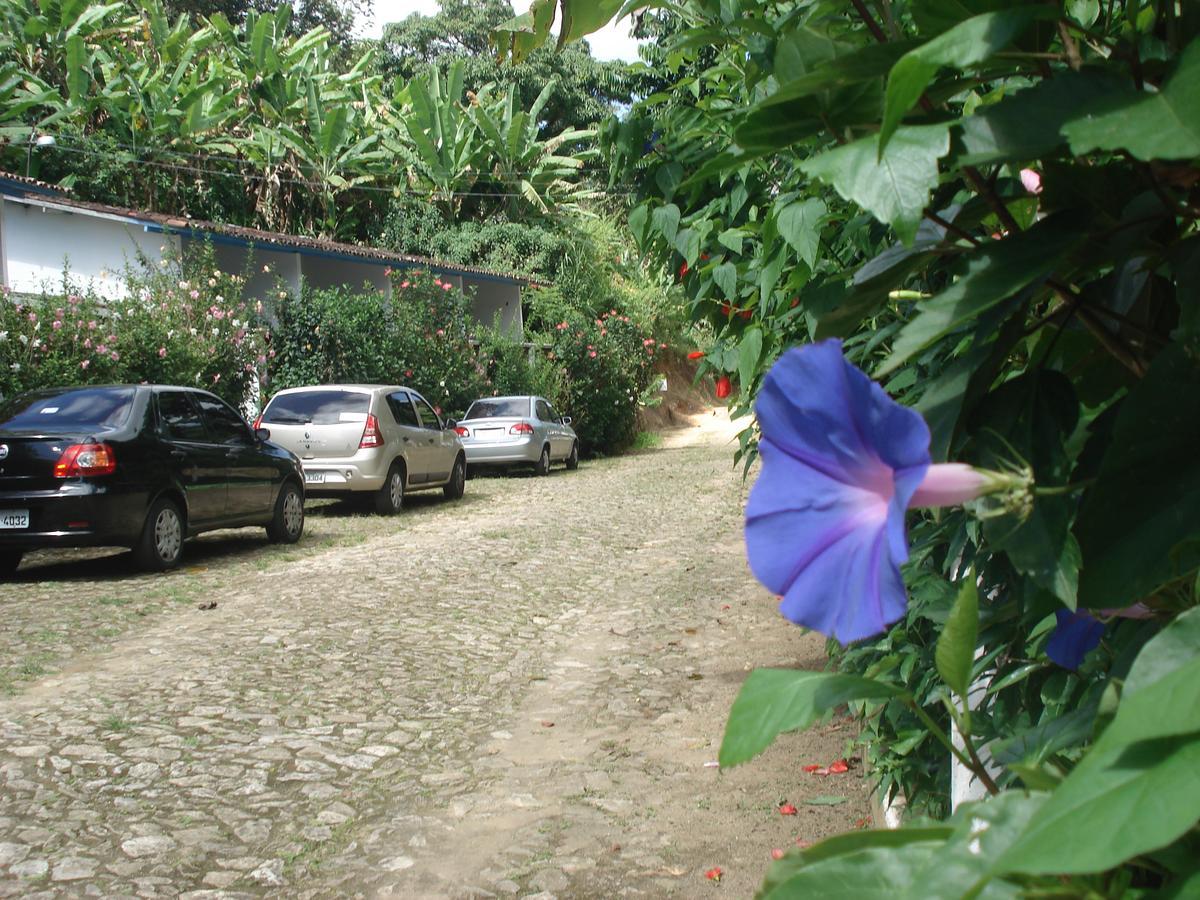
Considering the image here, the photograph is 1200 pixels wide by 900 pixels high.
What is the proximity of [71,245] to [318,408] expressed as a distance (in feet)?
25.8

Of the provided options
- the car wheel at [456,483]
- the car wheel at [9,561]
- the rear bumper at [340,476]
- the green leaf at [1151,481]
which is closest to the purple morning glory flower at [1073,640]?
the green leaf at [1151,481]

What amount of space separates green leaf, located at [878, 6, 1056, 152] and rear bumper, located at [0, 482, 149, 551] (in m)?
9.96

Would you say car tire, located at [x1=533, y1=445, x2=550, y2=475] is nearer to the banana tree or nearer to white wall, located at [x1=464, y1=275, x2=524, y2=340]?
white wall, located at [x1=464, y1=275, x2=524, y2=340]

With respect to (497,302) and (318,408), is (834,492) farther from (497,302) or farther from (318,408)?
(497,302)

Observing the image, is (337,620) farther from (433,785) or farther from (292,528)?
(292,528)

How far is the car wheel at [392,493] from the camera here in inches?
609

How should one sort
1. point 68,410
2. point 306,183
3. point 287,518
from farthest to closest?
point 306,183
point 287,518
point 68,410

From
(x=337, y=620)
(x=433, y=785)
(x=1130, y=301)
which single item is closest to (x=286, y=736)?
(x=433, y=785)

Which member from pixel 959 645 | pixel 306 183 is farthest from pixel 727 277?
pixel 306 183

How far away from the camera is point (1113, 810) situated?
1.74 feet

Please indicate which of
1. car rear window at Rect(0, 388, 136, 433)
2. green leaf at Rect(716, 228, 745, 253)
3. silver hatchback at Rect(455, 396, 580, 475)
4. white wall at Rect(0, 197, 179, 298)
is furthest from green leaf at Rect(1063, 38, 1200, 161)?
white wall at Rect(0, 197, 179, 298)

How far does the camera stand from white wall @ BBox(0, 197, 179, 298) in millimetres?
19906

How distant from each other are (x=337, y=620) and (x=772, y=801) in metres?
4.43

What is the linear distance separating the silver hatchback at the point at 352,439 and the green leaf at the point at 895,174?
14597 mm
